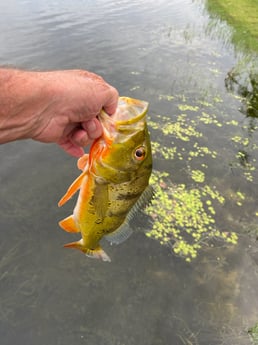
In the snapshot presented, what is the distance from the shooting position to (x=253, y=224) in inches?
204

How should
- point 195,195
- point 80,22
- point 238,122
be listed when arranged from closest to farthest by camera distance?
point 195,195 → point 238,122 → point 80,22

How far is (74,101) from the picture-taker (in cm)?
192

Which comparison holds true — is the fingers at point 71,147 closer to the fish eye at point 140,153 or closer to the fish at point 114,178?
the fish at point 114,178

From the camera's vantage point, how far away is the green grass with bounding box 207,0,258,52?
11.3 metres

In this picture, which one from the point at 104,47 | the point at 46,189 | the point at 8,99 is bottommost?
the point at 46,189

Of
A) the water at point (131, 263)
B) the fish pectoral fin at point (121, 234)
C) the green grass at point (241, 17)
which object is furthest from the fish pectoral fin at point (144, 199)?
the green grass at point (241, 17)

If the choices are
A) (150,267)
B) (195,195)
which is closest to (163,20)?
(195,195)

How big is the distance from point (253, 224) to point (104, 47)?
7.19 metres

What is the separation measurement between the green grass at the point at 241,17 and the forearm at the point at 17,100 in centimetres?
1061

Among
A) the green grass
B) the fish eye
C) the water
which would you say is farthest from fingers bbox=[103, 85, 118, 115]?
the green grass

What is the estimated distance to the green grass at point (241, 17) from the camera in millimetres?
11327

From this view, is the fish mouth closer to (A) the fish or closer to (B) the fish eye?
(A) the fish

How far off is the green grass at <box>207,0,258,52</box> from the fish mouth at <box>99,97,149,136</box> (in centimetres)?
1048

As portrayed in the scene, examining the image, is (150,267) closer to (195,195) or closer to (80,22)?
(195,195)
